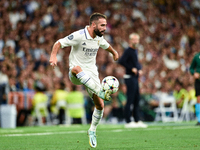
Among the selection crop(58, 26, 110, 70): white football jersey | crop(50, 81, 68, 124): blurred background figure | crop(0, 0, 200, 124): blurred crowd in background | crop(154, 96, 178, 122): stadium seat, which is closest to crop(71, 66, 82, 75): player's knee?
crop(58, 26, 110, 70): white football jersey

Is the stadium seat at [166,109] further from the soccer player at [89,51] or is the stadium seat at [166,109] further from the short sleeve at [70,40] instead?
the short sleeve at [70,40]

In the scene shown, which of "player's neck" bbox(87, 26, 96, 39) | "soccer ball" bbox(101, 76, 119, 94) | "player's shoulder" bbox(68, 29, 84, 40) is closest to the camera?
"soccer ball" bbox(101, 76, 119, 94)

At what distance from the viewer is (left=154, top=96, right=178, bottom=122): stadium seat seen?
16.8 metres

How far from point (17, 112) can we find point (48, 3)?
6400 millimetres

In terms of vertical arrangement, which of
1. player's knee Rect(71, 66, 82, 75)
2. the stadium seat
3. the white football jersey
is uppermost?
the white football jersey

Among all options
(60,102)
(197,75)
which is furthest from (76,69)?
(60,102)

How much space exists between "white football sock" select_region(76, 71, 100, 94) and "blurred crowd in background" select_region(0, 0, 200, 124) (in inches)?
310

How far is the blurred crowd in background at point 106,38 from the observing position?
586 inches

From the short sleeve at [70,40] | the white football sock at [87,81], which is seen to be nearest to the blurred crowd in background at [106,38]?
the short sleeve at [70,40]

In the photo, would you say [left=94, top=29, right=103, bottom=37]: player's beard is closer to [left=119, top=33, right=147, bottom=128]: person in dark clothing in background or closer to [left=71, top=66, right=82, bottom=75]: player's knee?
[left=71, top=66, right=82, bottom=75]: player's knee

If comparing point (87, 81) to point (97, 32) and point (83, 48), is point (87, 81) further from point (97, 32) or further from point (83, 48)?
point (97, 32)

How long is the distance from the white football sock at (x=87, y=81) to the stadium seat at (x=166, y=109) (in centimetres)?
1132

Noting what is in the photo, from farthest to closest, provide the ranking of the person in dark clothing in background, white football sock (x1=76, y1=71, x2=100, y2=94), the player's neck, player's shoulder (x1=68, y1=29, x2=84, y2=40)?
1. the person in dark clothing in background
2. the player's neck
3. player's shoulder (x1=68, y1=29, x2=84, y2=40)
4. white football sock (x1=76, y1=71, x2=100, y2=94)

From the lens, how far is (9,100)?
13.4 m
